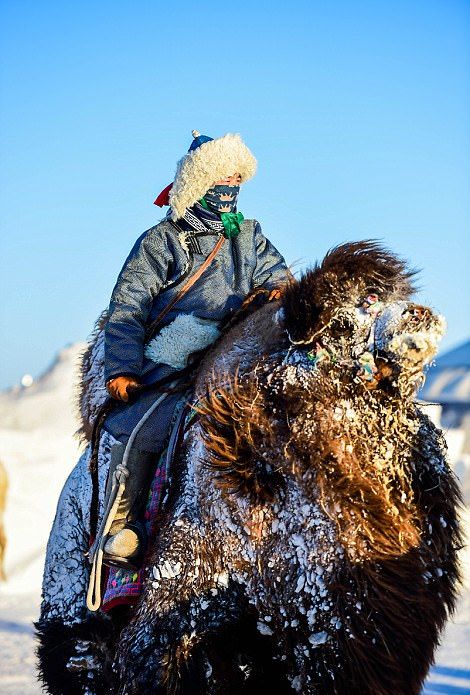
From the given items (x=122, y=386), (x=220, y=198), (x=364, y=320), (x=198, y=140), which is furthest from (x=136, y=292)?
(x=364, y=320)

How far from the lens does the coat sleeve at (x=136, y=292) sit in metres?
3.76

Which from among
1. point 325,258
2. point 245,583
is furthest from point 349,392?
point 245,583

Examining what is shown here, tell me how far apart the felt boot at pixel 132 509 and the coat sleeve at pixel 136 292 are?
331 mm

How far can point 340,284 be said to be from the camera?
3100mm

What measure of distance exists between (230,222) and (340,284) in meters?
0.94

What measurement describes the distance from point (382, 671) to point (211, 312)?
4.94 ft

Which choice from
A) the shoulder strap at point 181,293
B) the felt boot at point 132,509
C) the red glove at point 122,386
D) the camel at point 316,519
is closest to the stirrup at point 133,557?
the felt boot at point 132,509

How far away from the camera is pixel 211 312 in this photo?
3797mm

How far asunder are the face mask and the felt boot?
1.02 metres

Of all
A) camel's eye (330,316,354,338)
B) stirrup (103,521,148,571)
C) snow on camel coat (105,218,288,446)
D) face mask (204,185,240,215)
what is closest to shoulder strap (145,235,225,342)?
snow on camel coat (105,218,288,446)

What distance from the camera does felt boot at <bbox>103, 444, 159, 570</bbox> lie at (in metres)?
3.45

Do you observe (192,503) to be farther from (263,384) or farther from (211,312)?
(211,312)

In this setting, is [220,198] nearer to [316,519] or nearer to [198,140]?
[198,140]

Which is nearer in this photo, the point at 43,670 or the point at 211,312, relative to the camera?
the point at 211,312
